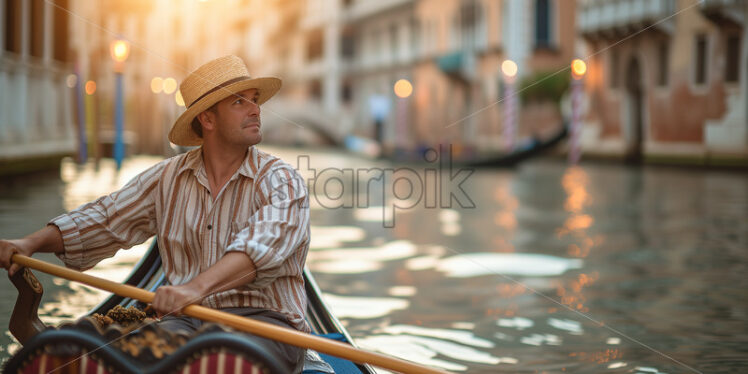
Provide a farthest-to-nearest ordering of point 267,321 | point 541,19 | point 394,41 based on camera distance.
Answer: point 394,41 < point 541,19 < point 267,321

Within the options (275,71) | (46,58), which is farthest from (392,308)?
(275,71)

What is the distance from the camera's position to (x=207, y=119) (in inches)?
84.7

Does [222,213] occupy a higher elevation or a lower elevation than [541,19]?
lower

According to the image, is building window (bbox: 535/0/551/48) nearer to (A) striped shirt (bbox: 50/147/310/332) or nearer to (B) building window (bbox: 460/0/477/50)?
(B) building window (bbox: 460/0/477/50)

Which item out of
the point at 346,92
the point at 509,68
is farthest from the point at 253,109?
the point at 346,92

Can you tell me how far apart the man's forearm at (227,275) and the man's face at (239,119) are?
29 centimetres

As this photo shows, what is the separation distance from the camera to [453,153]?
1755 centimetres

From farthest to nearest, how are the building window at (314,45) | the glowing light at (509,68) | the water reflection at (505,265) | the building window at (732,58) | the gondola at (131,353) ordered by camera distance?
the building window at (314,45)
the glowing light at (509,68)
the building window at (732,58)
the water reflection at (505,265)
the gondola at (131,353)

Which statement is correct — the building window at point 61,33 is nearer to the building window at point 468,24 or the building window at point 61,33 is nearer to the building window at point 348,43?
the building window at point 468,24

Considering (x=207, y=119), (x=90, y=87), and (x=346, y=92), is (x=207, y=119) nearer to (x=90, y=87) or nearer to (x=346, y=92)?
(x=90, y=87)

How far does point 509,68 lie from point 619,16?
2840mm

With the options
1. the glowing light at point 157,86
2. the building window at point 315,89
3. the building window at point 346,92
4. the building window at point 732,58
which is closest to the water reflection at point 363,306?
the building window at point 732,58

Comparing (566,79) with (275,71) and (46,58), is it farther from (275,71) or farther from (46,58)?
(275,71)

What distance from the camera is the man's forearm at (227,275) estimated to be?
190 cm
